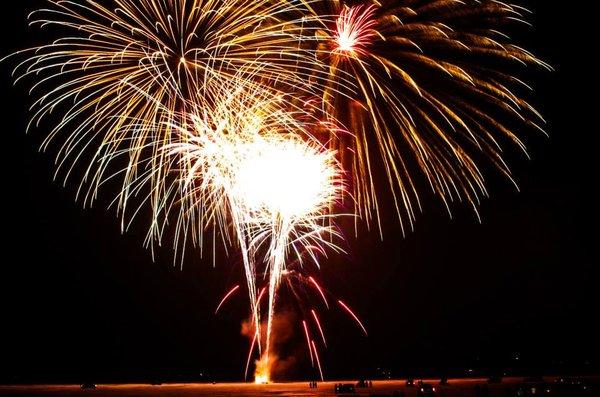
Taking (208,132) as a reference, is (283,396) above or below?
below

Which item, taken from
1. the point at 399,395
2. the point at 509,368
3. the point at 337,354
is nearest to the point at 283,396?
the point at 399,395

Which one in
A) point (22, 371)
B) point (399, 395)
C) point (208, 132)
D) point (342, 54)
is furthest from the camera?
point (22, 371)

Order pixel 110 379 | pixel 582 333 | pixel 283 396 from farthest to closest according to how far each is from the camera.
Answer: pixel 582 333
pixel 110 379
pixel 283 396

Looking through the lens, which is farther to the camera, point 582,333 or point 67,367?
point 582,333

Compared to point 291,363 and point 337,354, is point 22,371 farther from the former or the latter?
point 337,354

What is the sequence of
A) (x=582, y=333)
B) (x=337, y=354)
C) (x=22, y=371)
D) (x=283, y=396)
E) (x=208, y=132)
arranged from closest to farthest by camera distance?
(x=208, y=132)
(x=283, y=396)
(x=22, y=371)
(x=337, y=354)
(x=582, y=333)

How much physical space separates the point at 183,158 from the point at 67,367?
61912mm

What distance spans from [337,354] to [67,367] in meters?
32.6

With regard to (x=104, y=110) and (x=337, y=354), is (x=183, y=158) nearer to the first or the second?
(x=104, y=110)

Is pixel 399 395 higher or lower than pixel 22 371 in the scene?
lower

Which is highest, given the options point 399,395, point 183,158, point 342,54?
point 342,54

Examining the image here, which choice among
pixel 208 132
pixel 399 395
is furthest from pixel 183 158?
pixel 399 395

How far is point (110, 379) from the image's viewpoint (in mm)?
75750

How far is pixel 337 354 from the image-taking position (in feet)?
290
